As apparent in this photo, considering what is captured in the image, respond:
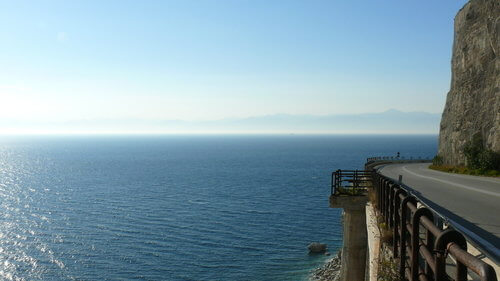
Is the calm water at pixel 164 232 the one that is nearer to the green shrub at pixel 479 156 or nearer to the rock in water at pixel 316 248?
the rock in water at pixel 316 248

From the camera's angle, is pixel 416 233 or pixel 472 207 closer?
pixel 416 233

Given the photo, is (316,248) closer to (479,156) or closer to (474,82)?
(479,156)

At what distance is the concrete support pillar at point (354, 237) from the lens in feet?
64.1

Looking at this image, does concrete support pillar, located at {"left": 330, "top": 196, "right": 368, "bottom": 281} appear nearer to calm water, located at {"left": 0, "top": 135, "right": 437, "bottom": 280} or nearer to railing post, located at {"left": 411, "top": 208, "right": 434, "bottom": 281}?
railing post, located at {"left": 411, "top": 208, "right": 434, "bottom": 281}

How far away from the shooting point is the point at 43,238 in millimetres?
46156

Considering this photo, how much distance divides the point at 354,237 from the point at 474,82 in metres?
29.9

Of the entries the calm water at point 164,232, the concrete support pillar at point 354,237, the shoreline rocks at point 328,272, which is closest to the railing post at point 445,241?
the concrete support pillar at point 354,237

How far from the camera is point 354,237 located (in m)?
19.9

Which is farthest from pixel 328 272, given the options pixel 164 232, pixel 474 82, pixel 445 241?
pixel 445 241

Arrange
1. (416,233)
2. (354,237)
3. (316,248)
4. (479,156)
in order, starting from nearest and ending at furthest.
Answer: (416,233), (354,237), (479,156), (316,248)

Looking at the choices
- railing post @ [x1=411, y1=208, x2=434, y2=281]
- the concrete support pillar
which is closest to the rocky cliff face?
the concrete support pillar

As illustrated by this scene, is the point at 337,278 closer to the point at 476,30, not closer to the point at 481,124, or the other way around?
the point at 481,124

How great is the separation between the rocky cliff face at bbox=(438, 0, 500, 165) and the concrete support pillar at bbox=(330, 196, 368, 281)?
2164cm

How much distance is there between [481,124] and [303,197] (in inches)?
1446
